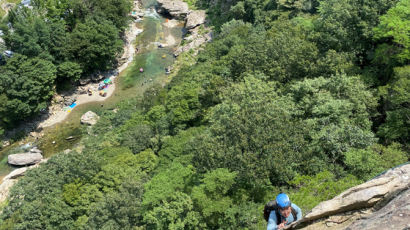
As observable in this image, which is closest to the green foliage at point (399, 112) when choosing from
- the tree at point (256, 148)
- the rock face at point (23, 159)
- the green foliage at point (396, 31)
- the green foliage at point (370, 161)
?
the green foliage at point (396, 31)

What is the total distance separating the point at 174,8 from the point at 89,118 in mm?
39635

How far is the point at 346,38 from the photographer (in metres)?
31.7

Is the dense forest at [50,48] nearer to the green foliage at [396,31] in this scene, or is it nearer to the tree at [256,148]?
the tree at [256,148]

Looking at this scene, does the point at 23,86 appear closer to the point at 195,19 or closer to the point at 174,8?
the point at 195,19

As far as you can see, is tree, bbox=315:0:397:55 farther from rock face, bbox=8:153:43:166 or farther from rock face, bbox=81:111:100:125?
rock face, bbox=8:153:43:166

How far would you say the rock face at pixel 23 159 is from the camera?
4591 cm

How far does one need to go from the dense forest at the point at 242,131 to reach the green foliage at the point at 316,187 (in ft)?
0.27

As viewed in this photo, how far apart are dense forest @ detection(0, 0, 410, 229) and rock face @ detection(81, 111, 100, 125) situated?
289cm

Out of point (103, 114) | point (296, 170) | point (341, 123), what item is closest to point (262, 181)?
point (296, 170)

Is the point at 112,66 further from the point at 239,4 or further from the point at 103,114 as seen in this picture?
the point at 239,4

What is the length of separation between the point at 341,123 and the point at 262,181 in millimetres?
9255

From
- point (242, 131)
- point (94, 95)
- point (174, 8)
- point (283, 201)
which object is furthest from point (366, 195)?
point (174, 8)

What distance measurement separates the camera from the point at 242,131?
2277 centimetres

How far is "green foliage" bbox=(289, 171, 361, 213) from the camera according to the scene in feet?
61.2
